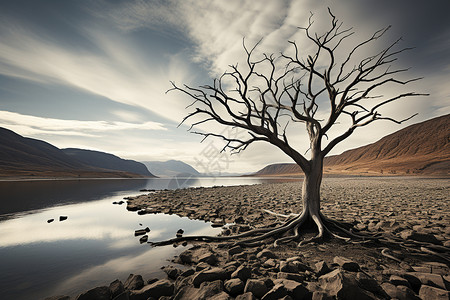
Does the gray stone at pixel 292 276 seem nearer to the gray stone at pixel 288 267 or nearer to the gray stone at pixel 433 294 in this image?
the gray stone at pixel 288 267

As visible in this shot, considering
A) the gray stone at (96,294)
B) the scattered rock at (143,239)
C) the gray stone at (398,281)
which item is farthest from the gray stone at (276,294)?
the scattered rock at (143,239)

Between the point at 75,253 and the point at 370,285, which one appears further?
the point at 75,253

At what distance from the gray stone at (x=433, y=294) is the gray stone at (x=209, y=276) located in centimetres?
308

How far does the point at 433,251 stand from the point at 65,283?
8.71m

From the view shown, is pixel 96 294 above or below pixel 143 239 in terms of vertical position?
above

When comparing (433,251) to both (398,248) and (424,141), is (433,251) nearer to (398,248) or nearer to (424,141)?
(398,248)

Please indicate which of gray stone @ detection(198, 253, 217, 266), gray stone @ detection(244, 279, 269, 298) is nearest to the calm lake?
gray stone @ detection(198, 253, 217, 266)

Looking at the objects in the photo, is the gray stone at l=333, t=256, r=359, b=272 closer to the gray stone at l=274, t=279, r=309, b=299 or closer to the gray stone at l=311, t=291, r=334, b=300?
the gray stone at l=311, t=291, r=334, b=300

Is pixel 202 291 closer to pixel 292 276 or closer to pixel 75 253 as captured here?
pixel 292 276

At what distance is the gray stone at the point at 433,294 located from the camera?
9.05ft

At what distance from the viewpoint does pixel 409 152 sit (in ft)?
330

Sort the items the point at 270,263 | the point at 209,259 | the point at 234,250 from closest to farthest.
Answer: the point at 270,263 → the point at 209,259 → the point at 234,250

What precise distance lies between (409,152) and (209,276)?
13674 cm

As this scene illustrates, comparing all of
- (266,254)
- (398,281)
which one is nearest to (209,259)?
(266,254)
